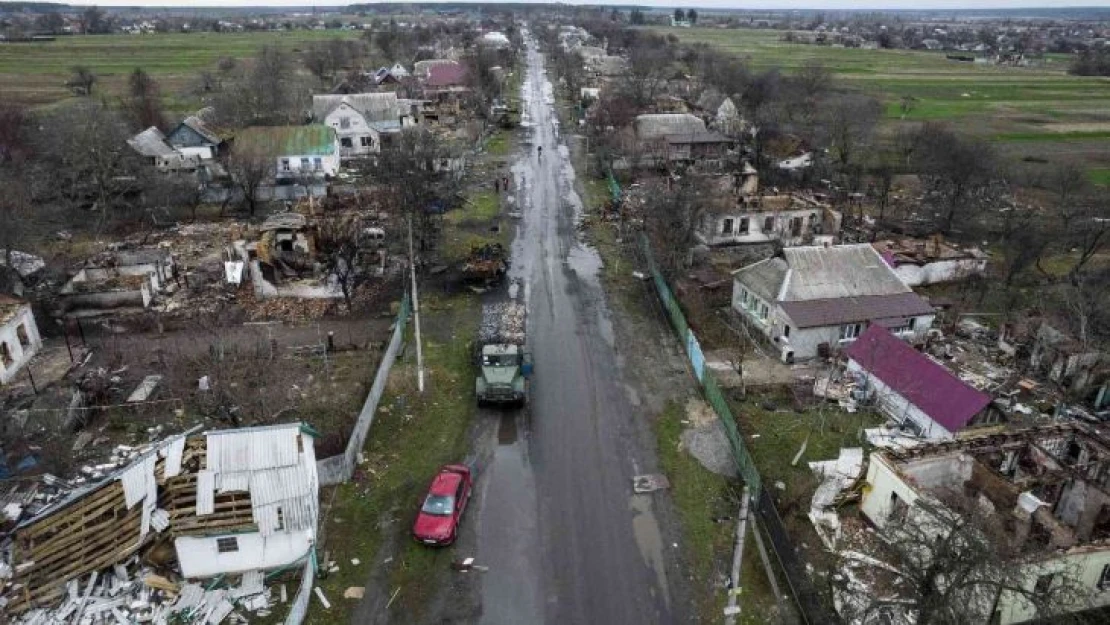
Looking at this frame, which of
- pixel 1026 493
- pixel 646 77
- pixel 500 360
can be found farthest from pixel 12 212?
pixel 646 77

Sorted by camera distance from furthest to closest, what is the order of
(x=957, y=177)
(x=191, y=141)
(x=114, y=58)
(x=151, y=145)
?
(x=114, y=58)
(x=191, y=141)
(x=151, y=145)
(x=957, y=177)

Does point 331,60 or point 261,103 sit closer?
point 261,103

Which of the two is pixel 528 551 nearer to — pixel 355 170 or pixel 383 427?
pixel 383 427

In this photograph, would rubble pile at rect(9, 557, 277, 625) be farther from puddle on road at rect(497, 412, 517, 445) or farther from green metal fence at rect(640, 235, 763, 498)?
green metal fence at rect(640, 235, 763, 498)

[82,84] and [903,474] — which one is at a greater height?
[82,84]

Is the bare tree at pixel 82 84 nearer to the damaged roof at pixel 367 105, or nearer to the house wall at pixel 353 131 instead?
the damaged roof at pixel 367 105

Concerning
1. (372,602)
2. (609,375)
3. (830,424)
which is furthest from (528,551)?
(830,424)

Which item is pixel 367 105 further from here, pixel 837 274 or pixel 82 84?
pixel 837 274

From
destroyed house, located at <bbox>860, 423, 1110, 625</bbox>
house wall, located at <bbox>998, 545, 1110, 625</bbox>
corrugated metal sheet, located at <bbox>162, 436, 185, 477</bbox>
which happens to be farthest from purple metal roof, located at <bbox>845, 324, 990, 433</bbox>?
corrugated metal sheet, located at <bbox>162, 436, 185, 477</bbox>
